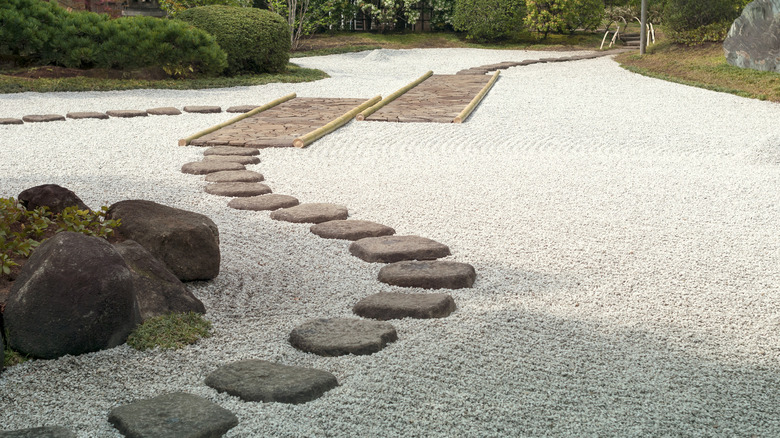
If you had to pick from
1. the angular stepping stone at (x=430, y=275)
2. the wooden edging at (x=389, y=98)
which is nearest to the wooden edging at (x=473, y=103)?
the wooden edging at (x=389, y=98)

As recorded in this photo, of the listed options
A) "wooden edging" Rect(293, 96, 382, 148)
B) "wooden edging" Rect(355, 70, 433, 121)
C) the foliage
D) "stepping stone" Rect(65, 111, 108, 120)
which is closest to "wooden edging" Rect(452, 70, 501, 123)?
"wooden edging" Rect(355, 70, 433, 121)

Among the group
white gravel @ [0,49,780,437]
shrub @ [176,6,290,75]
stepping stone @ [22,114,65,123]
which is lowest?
white gravel @ [0,49,780,437]

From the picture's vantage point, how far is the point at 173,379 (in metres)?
2.71

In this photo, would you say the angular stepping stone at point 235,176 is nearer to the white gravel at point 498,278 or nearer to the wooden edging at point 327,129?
the white gravel at point 498,278

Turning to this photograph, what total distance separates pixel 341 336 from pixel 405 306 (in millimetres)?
385

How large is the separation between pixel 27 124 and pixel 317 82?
Result: 5594mm

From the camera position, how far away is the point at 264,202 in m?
5.23

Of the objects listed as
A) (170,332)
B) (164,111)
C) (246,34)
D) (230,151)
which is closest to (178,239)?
(170,332)

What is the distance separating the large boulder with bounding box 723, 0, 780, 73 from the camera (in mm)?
12586

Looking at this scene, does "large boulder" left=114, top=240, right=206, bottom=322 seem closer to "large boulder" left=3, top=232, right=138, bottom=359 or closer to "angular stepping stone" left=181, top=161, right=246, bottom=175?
"large boulder" left=3, top=232, right=138, bottom=359

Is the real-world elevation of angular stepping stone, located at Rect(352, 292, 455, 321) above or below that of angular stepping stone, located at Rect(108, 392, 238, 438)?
above

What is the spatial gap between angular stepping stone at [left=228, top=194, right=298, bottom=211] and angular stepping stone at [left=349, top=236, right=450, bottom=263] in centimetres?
107

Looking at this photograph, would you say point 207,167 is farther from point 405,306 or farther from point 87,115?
point 87,115

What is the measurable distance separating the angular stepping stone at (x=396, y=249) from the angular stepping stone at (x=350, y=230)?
0.18 metres
